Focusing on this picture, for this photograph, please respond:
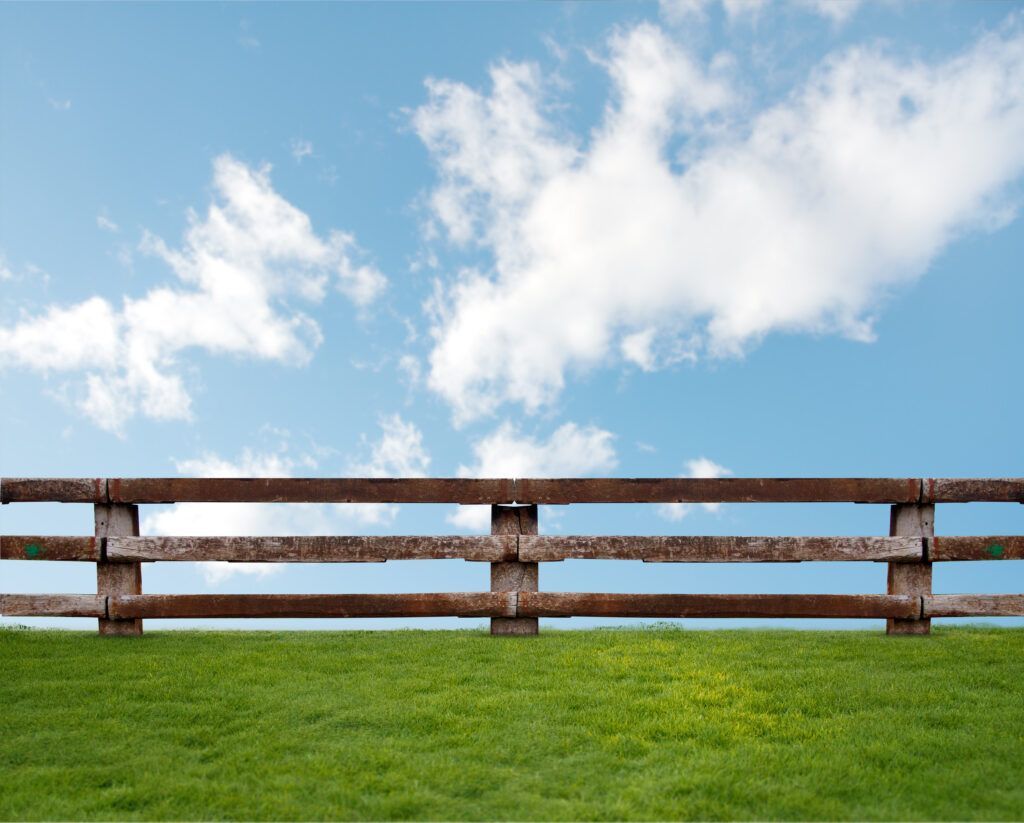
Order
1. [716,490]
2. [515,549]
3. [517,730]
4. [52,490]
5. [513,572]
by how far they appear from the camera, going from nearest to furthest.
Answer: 1. [517,730]
2. [515,549]
3. [513,572]
4. [716,490]
5. [52,490]

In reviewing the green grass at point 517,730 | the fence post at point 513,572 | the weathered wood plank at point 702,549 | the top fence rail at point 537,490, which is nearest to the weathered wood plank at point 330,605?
the fence post at point 513,572

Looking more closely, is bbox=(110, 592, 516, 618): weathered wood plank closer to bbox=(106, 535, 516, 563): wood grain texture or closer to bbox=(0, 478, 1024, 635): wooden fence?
bbox=(0, 478, 1024, 635): wooden fence

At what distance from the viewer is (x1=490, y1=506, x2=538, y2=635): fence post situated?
8.94 meters

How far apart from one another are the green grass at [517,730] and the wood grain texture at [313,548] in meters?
0.95

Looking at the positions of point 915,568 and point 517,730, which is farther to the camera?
point 915,568

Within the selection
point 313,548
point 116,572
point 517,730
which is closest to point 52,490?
point 116,572

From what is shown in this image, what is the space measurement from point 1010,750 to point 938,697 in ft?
3.55

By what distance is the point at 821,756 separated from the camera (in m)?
5.05

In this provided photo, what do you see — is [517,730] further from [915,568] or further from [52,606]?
[52,606]

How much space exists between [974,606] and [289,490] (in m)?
7.64

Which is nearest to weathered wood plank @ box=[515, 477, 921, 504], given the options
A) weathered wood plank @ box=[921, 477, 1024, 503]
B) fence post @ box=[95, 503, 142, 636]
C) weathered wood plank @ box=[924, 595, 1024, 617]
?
weathered wood plank @ box=[921, 477, 1024, 503]

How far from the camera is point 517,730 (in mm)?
5500

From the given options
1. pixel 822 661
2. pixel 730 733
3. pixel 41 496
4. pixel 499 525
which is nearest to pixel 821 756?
pixel 730 733

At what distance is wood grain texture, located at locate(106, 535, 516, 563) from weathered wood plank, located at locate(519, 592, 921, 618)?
0.66 m
